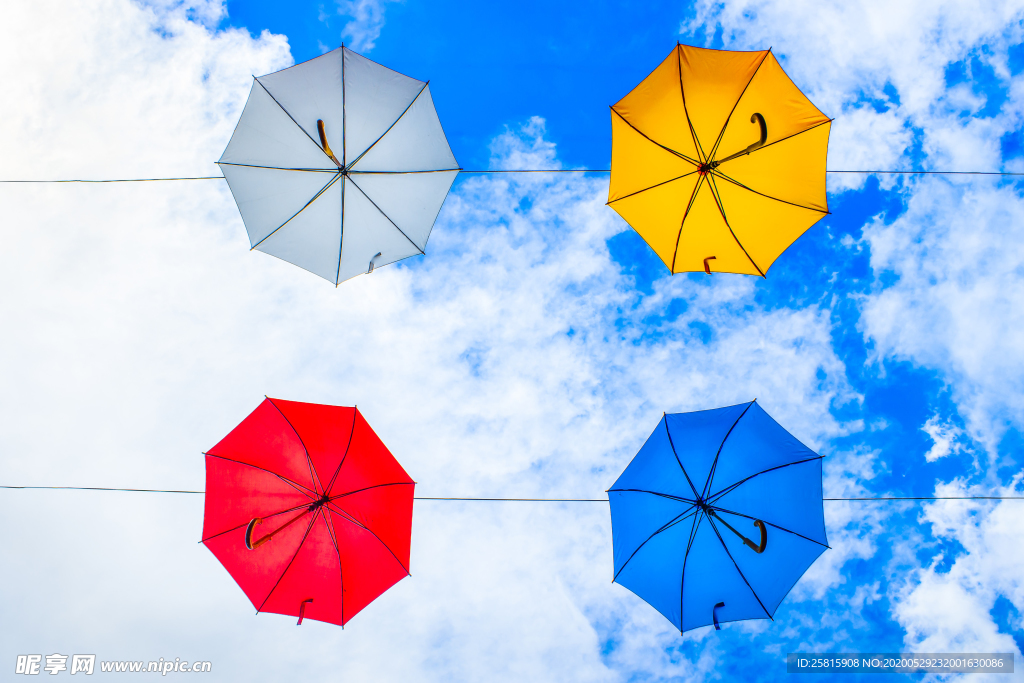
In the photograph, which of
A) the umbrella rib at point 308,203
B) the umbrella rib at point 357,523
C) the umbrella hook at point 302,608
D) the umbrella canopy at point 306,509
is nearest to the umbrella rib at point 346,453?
the umbrella canopy at point 306,509

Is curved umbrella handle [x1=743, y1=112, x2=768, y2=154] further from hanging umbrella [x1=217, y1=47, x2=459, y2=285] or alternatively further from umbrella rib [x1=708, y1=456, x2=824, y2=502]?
umbrella rib [x1=708, y1=456, x2=824, y2=502]

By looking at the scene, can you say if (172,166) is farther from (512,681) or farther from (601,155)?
(512,681)

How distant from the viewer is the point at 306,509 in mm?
6625

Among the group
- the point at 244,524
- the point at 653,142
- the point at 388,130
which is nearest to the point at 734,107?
the point at 653,142

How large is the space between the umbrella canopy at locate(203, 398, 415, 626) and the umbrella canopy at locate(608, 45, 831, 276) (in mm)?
4979

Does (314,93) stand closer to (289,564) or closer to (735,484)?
(289,564)

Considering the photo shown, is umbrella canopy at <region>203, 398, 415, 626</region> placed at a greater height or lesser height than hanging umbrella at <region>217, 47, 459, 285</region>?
lesser

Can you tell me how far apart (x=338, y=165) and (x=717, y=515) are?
6.78 meters

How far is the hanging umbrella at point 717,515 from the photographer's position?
22.0 feet

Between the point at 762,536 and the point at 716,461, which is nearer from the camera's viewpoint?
the point at 762,536

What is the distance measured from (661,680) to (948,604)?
5466mm

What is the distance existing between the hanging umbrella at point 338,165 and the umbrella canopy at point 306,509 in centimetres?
227

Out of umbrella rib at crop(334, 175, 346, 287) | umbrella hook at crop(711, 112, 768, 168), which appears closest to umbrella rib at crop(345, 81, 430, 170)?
umbrella rib at crop(334, 175, 346, 287)

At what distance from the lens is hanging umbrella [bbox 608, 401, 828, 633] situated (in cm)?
671
